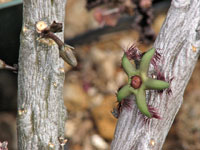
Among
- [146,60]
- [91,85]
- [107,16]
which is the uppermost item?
[107,16]

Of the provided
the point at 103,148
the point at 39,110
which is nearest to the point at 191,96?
the point at 103,148

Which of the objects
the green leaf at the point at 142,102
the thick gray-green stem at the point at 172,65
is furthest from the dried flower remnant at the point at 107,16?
the green leaf at the point at 142,102

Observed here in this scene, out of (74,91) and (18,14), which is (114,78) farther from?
(18,14)

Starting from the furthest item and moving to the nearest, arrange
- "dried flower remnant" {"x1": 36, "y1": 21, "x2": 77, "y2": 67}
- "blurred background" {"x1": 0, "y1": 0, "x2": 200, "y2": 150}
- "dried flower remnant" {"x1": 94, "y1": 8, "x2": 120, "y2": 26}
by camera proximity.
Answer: "blurred background" {"x1": 0, "y1": 0, "x2": 200, "y2": 150} < "dried flower remnant" {"x1": 94, "y1": 8, "x2": 120, "y2": 26} < "dried flower remnant" {"x1": 36, "y1": 21, "x2": 77, "y2": 67}

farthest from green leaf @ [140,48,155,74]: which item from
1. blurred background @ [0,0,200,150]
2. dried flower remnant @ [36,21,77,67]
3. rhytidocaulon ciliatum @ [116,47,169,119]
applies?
blurred background @ [0,0,200,150]

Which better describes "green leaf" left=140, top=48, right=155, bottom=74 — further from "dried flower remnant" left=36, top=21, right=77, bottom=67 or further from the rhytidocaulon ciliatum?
"dried flower remnant" left=36, top=21, right=77, bottom=67

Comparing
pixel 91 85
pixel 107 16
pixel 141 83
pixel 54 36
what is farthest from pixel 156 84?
pixel 91 85

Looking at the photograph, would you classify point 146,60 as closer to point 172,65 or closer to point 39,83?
point 172,65

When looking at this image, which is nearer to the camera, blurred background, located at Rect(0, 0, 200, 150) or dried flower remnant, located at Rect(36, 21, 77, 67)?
dried flower remnant, located at Rect(36, 21, 77, 67)
